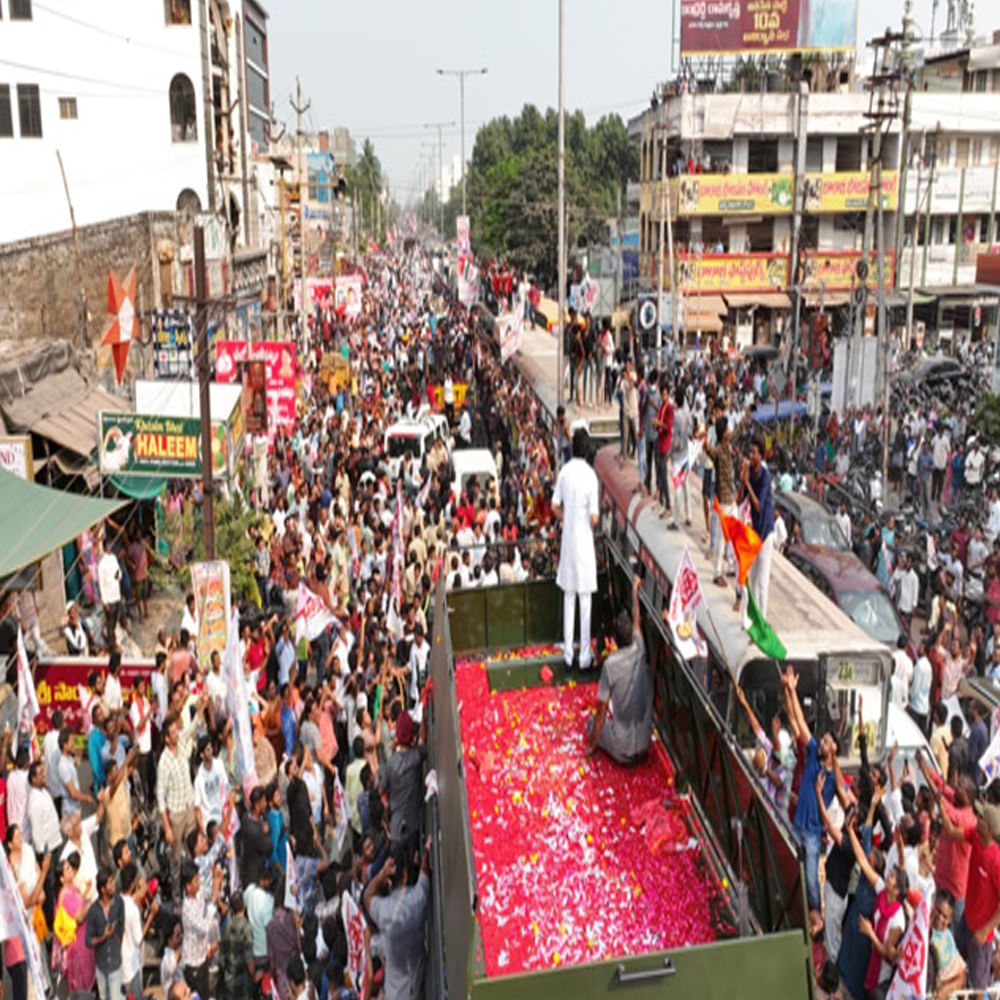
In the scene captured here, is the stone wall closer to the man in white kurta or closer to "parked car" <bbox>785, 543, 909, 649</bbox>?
"parked car" <bbox>785, 543, 909, 649</bbox>

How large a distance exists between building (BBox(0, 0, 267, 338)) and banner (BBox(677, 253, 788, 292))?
17.1m

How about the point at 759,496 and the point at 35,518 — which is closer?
the point at 759,496

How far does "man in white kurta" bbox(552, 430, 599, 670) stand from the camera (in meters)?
8.16

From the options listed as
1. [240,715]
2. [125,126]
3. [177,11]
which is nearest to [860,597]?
[240,715]

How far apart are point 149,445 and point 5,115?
2209 centimetres

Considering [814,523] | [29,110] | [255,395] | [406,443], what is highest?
[29,110]

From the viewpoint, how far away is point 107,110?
34.5 m

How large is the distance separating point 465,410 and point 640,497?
1448 centimetres

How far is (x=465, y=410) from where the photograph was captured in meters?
28.4

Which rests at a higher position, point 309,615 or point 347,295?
point 347,295

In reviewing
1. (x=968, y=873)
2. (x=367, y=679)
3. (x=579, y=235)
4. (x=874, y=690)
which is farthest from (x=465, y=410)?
(x=579, y=235)

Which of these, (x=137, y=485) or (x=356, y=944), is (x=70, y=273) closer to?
(x=137, y=485)

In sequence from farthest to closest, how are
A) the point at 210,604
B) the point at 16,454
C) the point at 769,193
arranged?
the point at 769,193, the point at 16,454, the point at 210,604

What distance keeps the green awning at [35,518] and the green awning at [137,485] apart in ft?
8.77
